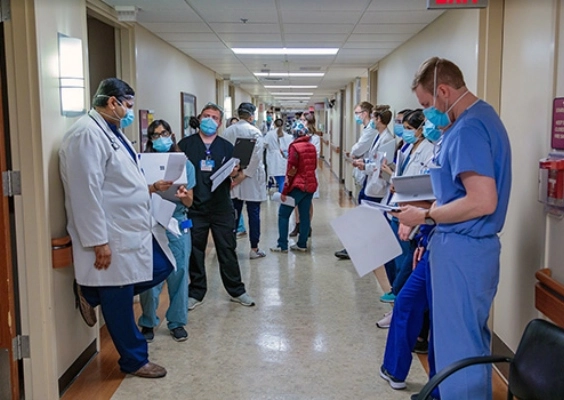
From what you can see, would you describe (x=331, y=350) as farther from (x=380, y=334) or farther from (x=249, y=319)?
(x=249, y=319)

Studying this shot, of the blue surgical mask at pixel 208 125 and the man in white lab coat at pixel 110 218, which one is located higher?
the blue surgical mask at pixel 208 125

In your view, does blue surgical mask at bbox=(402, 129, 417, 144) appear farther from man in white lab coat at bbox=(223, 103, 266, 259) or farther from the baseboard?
the baseboard

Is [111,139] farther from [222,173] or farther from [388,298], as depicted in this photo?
[388,298]

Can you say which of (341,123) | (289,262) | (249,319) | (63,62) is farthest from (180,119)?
(341,123)

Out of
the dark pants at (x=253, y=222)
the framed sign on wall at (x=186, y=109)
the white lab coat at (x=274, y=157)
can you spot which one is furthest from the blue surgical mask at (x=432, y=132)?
the white lab coat at (x=274, y=157)

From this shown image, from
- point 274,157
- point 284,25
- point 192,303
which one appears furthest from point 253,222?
point 274,157

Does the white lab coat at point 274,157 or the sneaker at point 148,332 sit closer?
the sneaker at point 148,332

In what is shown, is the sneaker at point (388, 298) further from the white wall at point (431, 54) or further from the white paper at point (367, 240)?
the white wall at point (431, 54)

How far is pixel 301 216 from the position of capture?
6.11 metres

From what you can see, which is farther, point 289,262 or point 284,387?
point 289,262

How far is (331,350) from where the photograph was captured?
345 centimetres

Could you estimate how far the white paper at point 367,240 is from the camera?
2918 millimetres

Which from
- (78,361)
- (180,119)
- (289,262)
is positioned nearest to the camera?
(78,361)

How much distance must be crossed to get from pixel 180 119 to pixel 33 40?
4.40 m
